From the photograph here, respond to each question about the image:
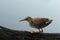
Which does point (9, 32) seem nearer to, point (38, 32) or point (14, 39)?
point (14, 39)

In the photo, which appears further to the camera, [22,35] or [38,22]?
[38,22]

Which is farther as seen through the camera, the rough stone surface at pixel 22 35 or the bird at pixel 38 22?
the bird at pixel 38 22

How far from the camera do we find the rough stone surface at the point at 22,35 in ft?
12.8

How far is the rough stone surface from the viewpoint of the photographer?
12.8ft

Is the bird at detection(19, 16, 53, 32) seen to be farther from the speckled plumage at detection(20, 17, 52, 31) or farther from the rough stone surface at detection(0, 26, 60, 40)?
the rough stone surface at detection(0, 26, 60, 40)

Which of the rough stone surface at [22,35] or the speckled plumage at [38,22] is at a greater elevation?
the speckled plumage at [38,22]

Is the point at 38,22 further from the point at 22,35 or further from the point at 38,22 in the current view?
the point at 22,35

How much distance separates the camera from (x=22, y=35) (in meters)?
4.10

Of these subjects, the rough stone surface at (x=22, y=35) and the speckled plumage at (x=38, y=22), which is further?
the speckled plumage at (x=38, y=22)

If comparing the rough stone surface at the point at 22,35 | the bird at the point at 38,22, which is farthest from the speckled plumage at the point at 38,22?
the rough stone surface at the point at 22,35

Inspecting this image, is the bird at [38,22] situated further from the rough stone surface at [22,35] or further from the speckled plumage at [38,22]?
the rough stone surface at [22,35]

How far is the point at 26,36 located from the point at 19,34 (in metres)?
0.15

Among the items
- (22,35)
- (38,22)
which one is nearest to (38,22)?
(38,22)

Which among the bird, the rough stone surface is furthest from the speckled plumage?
the rough stone surface
